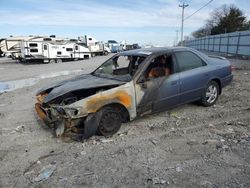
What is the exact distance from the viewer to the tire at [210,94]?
6111 millimetres

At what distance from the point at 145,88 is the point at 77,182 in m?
2.31

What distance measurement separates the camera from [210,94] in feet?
20.5

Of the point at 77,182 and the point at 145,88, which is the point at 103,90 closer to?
the point at 145,88

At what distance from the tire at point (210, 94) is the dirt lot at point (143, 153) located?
311 mm

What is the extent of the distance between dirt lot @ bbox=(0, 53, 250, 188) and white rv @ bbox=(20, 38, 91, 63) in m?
20.0

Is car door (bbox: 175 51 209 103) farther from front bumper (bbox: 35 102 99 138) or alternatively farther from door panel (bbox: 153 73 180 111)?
front bumper (bbox: 35 102 99 138)

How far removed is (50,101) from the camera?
4.64m

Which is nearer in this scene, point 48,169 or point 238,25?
point 48,169

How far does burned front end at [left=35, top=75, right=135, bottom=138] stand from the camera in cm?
425

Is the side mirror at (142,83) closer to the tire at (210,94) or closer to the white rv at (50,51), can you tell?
the tire at (210,94)

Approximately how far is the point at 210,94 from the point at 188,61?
3.73 feet

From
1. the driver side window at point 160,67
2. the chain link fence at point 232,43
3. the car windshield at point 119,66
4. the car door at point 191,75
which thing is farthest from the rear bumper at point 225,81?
the chain link fence at point 232,43

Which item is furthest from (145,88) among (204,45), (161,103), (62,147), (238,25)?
(238,25)

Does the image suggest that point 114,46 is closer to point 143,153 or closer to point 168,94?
point 168,94
